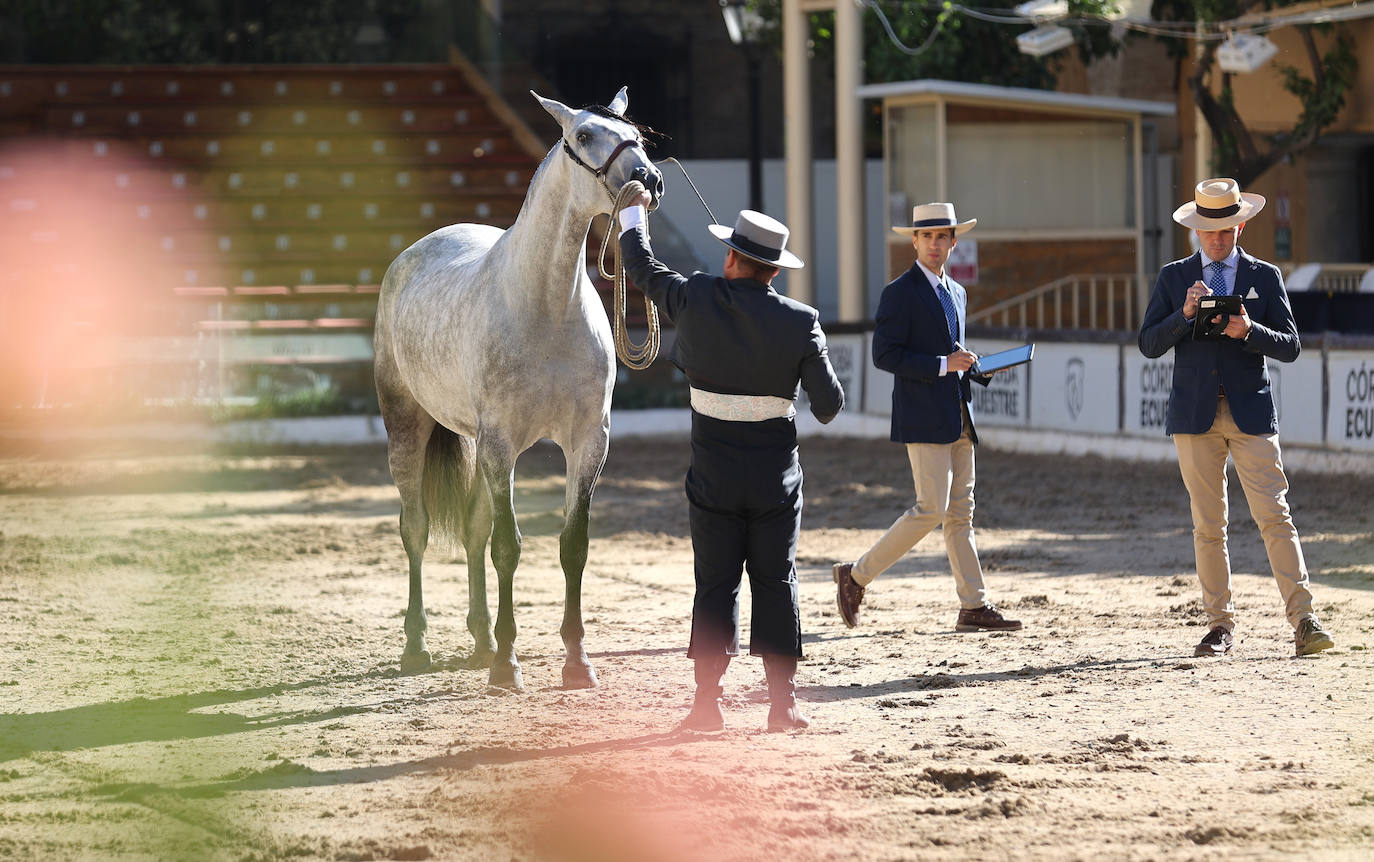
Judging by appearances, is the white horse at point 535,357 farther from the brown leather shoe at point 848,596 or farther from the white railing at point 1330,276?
the white railing at point 1330,276

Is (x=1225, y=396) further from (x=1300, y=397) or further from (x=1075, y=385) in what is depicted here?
(x=1075, y=385)

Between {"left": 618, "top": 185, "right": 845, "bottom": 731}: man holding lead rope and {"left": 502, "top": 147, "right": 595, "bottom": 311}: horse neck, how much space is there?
91 cm

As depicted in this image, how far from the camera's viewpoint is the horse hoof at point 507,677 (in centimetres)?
697

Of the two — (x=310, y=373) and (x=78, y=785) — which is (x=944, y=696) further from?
(x=310, y=373)

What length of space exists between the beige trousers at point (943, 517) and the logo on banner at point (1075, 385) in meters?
7.71

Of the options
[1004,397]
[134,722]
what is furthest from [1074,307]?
[134,722]

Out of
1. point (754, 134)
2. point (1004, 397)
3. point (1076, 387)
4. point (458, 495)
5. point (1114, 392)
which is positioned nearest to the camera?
point (458, 495)

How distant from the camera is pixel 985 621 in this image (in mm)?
8039

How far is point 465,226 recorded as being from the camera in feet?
29.0

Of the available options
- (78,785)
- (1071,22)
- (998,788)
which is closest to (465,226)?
(78,785)

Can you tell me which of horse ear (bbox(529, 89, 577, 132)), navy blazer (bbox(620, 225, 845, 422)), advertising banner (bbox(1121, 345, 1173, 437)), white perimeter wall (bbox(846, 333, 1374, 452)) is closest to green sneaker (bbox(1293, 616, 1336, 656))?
navy blazer (bbox(620, 225, 845, 422))

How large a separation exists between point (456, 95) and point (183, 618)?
1927 cm

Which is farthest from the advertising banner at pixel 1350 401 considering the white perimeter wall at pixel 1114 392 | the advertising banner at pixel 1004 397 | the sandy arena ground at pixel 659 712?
the advertising banner at pixel 1004 397

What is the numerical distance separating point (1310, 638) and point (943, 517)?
65.1 inches
